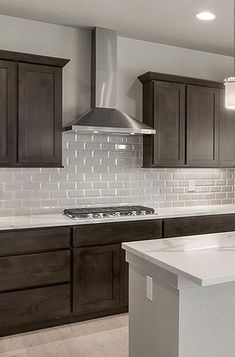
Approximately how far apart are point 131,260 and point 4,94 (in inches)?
79.1

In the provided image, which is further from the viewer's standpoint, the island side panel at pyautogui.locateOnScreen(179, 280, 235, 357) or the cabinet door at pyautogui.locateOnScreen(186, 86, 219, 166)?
the cabinet door at pyautogui.locateOnScreen(186, 86, 219, 166)

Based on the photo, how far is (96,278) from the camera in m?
3.40

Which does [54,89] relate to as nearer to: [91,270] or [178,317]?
[91,270]

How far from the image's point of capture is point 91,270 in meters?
3.37

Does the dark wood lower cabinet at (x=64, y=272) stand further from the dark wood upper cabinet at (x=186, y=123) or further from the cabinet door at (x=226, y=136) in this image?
the cabinet door at (x=226, y=136)

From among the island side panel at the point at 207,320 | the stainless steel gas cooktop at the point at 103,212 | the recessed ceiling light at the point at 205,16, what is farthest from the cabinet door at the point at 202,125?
the island side panel at the point at 207,320

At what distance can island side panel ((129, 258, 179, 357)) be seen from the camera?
1.82 m

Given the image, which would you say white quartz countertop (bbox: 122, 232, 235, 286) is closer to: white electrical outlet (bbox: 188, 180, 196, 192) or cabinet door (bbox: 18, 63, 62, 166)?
cabinet door (bbox: 18, 63, 62, 166)

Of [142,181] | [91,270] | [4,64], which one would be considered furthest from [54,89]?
[91,270]

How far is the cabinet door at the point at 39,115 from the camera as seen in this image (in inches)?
132

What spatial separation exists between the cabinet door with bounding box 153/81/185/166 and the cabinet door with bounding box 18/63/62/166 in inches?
44.9

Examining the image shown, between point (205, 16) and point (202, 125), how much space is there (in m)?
1.24

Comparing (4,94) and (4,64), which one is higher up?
Result: (4,64)

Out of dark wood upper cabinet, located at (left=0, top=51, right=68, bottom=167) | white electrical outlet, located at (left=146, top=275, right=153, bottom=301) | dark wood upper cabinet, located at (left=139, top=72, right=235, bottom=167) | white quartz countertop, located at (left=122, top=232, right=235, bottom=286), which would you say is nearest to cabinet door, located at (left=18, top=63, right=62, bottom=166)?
dark wood upper cabinet, located at (left=0, top=51, right=68, bottom=167)
